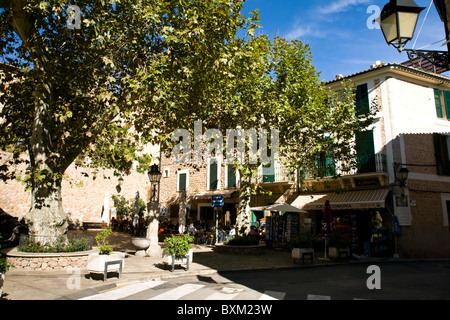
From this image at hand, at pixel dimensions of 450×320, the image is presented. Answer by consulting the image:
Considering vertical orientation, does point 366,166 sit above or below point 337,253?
above

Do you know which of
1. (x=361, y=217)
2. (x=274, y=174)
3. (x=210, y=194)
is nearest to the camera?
(x=361, y=217)

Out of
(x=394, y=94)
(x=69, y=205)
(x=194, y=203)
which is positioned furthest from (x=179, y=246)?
(x=69, y=205)

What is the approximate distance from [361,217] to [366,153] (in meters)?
3.48

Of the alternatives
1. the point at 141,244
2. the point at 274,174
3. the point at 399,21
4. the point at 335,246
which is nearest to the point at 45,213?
the point at 141,244

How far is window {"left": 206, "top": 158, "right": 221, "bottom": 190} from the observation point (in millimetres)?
24734

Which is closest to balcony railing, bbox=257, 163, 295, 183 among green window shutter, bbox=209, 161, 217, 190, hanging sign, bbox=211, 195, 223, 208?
hanging sign, bbox=211, 195, 223, 208

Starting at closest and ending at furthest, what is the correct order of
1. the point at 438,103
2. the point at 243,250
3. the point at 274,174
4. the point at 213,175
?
the point at 243,250, the point at 438,103, the point at 274,174, the point at 213,175

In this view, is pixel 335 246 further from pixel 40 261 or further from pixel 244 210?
pixel 40 261

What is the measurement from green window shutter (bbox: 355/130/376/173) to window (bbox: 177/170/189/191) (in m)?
14.4

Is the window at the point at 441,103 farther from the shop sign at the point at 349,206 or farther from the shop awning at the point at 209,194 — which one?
the shop awning at the point at 209,194

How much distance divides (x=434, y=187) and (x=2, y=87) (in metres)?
19.4

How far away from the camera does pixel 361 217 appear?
57.6 ft
